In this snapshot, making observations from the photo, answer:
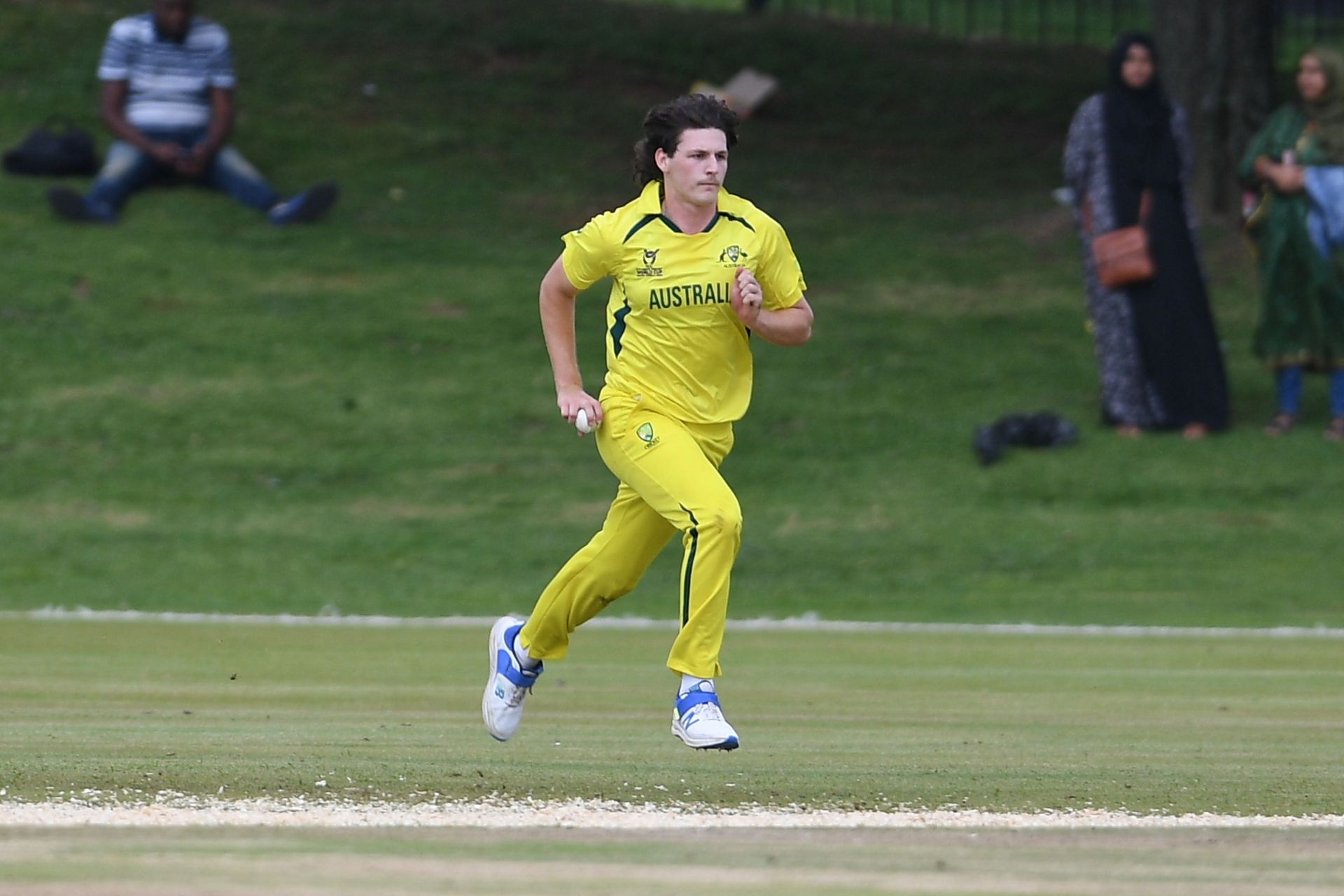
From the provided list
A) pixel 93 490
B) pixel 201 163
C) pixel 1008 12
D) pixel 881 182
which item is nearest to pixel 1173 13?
pixel 881 182

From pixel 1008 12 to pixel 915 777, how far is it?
86.9ft

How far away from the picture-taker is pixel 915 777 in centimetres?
649

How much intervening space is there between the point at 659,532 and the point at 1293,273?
8946mm

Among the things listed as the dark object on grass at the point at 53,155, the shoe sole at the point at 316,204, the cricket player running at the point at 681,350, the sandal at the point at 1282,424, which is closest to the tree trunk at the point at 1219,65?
the sandal at the point at 1282,424

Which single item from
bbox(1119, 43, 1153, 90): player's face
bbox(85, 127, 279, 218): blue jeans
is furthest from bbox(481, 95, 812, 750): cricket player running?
bbox(85, 127, 279, 218): blue jeans

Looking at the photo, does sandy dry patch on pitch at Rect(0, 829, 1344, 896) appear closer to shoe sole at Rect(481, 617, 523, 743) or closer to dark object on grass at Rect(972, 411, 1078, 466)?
shoe sole at Rect(481, 617, 523, 743)

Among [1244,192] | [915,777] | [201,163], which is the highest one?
[915,777]

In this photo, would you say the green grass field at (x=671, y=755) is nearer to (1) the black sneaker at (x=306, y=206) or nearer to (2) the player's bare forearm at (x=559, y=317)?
(2) the player's bare forearm at (x=559, y=317)

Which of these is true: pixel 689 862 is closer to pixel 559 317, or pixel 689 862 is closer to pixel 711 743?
pixel 711 743

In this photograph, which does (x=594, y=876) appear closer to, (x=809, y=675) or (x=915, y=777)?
(x=915, y=777)

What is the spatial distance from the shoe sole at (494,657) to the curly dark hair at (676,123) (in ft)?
5.35

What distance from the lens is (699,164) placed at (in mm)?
6621

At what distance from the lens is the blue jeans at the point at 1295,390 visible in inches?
590

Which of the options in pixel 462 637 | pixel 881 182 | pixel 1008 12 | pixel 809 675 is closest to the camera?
pixel 809 675
